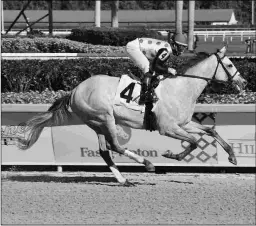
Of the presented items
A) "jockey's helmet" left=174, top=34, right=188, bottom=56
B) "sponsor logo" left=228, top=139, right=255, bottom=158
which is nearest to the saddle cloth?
"jockey's helmet" left=174, top=34, right=188, bottom=56

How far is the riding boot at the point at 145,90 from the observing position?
8.72m

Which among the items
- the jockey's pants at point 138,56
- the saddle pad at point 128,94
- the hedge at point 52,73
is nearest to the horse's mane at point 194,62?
the jockey's pants at point 138,56

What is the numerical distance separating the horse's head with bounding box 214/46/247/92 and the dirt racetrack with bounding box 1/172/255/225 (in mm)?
1134

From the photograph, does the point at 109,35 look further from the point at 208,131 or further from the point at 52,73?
the point at 208,131

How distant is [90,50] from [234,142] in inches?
392

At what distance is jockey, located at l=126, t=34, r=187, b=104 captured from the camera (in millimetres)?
8664

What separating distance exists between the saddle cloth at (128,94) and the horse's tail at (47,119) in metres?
0.70

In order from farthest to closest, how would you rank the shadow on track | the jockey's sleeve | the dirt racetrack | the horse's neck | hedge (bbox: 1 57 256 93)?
hedge (bbox: 1 57 256 93) < the shadow on track < the horse's neck < the jockey's sleeve < the dirt racetrack

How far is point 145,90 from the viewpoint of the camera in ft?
28.7

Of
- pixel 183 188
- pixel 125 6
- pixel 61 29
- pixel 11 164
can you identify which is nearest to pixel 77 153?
pixel 11 164

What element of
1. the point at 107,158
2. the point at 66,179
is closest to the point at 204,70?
the point at 107,158

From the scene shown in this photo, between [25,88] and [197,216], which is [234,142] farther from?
[25,88]

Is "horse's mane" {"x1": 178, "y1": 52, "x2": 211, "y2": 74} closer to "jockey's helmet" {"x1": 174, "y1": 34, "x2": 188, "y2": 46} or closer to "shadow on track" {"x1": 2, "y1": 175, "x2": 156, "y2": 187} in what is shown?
"jockey's helmet" {"x1": 174, "y1": 34, "x2": 188, "y2": 46}

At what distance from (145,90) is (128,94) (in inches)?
7.7
